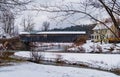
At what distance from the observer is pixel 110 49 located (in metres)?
56.0

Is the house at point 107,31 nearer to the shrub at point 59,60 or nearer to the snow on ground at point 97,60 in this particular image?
the snow on ground at point 97,60

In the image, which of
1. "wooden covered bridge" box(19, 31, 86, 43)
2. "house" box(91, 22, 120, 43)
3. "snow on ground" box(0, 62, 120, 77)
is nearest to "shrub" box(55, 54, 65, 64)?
"house" box(91, 22, 120, 43)

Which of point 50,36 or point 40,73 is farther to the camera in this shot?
point 50,36

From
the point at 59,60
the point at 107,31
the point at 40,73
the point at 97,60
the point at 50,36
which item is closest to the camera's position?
the point at 107,31

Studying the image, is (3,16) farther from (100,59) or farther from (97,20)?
(100,59)

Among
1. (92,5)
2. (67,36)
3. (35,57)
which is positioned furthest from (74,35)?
(92,5)

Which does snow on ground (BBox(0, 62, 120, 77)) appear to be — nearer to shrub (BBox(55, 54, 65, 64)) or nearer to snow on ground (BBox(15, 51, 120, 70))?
snow on ground (BBox(15, 51, 120, 70))

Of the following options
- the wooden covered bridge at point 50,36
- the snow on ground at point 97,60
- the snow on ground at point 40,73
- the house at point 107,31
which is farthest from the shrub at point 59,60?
the wooden covered bridge at point 50,36

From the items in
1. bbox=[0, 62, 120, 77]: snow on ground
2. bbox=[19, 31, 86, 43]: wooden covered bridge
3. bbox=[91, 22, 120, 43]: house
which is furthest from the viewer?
bbox=[19, 31, 86, 43]: wooden covered bridge

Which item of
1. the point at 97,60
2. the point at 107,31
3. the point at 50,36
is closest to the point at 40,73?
the point at 107,31

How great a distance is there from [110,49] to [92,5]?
162 feet

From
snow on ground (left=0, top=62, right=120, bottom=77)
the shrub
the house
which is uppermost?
the house

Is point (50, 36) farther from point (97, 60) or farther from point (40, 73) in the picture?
point (40, 73)

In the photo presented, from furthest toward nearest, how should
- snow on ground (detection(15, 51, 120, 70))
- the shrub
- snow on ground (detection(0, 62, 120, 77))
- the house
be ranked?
1. the shrub
2. snow on ground (detection(15, 51, 120, 70))
3. snow on ground (detection(0, 62, 120, 77))
4. the house
